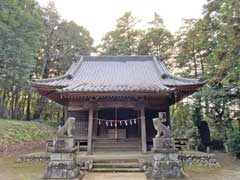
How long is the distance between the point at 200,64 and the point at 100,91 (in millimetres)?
11115

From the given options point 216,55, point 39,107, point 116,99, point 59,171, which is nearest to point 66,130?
point 59,171

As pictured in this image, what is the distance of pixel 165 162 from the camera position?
6957 millimetres

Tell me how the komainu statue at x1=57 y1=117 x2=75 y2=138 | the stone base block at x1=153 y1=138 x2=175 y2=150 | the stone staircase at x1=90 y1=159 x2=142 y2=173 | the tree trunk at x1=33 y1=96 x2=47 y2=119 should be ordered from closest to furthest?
the stone base block at x1=153 y1=138 x2=175 y2=150, the komainu statue at x1=57 y1=117 x2=75 y2=138, the stone staircase at x1=90 y1=159 x2=142 y2=173, the tree trunk at x1=33 y1=96 x2=47 y2=119

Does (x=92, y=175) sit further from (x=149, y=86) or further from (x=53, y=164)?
(x=149, y=86)

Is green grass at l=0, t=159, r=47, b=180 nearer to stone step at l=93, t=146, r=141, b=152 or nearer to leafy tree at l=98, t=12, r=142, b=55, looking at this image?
stone step at l=93, t=146, r=141, b=152

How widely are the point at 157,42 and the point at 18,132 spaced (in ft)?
48.4

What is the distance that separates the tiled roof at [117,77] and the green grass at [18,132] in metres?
4.57

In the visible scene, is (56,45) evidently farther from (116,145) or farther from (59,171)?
(59,171)

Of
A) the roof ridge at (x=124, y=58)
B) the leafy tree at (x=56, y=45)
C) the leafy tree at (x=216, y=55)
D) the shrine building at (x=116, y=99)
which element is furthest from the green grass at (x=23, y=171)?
the leafy tree at (x=56, y=45)

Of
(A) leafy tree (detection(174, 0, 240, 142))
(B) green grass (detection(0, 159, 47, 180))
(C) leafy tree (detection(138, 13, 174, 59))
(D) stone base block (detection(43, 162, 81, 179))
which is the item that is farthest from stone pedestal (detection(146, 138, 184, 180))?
(C) leafy tree (detection(138, 13, 174, 59))

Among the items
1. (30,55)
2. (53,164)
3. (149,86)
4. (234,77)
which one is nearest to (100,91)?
(149,86)

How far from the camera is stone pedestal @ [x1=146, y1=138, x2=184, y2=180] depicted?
682 cm

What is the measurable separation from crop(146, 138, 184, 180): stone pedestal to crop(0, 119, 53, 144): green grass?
9133 millimetres

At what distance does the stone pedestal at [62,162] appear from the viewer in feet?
22.5
